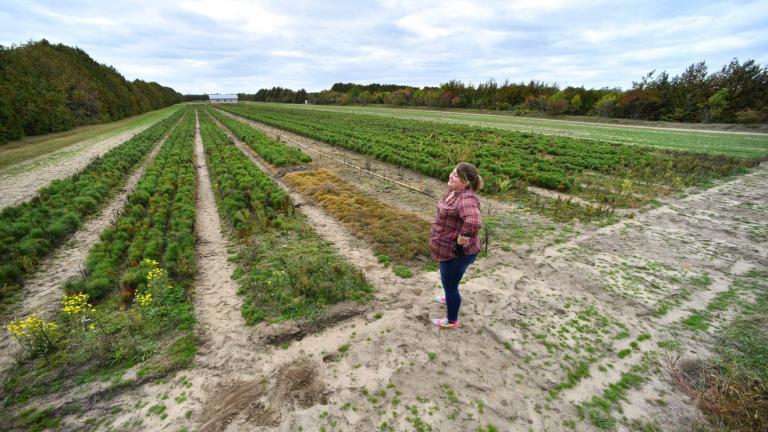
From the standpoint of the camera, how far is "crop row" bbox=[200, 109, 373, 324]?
5.52 m

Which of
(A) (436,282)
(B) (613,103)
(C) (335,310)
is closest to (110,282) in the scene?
(C) (335,310)

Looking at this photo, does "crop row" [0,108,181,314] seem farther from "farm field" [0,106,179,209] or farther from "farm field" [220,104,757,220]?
"farm field" [220,104,757,220]

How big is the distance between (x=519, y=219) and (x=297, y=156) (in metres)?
12.8

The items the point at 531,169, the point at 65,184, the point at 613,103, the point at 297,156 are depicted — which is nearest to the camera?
the point at 65,184

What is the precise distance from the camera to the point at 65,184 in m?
12.3

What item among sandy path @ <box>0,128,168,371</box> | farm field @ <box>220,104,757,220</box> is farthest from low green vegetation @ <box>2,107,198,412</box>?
farm field @ <box>220,104,757,220</box>

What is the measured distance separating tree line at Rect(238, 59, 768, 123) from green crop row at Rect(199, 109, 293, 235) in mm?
55519

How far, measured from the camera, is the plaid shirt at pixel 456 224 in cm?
390

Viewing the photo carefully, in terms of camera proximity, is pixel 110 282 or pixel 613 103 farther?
pixel 613 103

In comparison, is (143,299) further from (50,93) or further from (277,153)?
(50,93)

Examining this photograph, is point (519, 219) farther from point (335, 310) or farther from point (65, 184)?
point (65, 184)

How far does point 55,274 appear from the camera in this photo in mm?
6730

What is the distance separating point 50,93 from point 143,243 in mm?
44645

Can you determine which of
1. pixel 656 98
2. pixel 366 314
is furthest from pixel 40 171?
pixel 656 98
